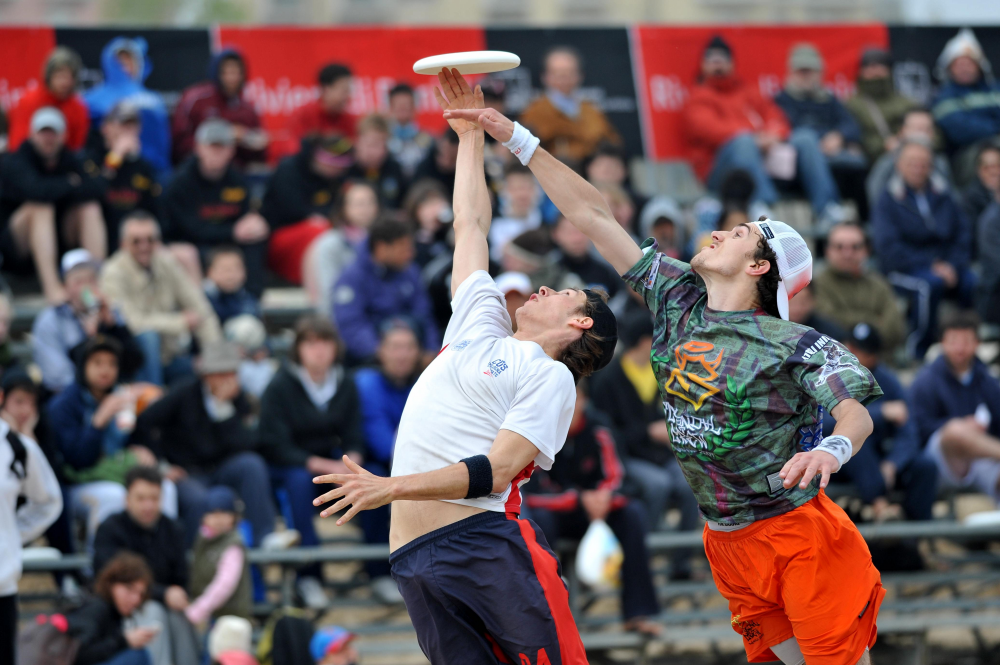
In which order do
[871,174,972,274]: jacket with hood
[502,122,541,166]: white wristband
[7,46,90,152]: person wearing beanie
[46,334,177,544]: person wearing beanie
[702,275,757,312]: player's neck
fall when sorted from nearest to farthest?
[702,275,757,312]: player's neck, [502,122,541,166]: white wristband, [46,334,177,544]: person wearing beanie, [7,46,90,152]: person wearing beanie, [871,174,972,274]: jacket with hood

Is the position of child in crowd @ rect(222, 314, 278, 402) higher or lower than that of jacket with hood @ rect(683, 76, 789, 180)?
lower

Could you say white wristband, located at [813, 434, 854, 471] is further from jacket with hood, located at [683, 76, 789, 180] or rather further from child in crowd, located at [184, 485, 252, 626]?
jacket with hood, located at [683, 76, 789, 180]

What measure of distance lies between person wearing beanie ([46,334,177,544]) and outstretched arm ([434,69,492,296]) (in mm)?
3662

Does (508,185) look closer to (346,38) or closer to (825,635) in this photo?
Answer: (346,38)

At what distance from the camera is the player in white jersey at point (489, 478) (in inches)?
163

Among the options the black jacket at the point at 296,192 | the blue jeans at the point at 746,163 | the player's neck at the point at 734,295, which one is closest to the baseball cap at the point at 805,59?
the blue jeans at the point at 746,163

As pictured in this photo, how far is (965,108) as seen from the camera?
12.2m

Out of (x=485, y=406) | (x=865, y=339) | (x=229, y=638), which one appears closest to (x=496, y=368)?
(x=485, y=406)

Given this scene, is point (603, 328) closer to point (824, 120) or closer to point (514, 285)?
point (514, 285)

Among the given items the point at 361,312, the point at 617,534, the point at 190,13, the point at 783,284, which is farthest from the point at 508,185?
the point at 783,284

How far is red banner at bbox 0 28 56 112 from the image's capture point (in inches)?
409

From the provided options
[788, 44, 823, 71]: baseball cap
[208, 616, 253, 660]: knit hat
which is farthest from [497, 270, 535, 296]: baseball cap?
[788, 44, 823, 71]: baseball cap

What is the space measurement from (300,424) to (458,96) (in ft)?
11.8

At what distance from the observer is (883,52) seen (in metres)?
12.0
